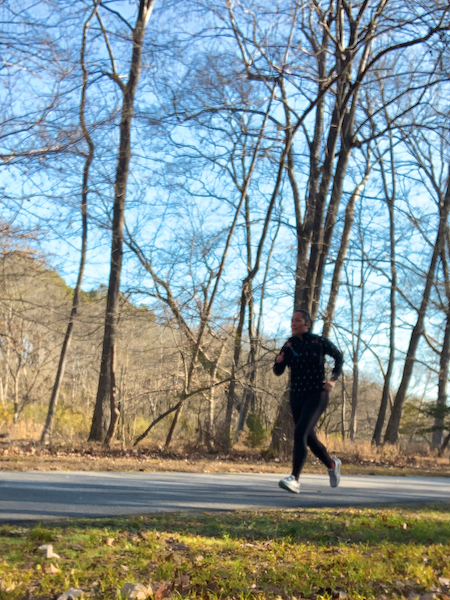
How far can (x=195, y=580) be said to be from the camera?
356 centimetres

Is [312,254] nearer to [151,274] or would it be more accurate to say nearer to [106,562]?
[151,274]

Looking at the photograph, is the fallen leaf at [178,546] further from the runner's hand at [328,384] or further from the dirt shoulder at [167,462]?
the dirt shoulder at [167,462]

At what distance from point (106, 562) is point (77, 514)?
1506mm

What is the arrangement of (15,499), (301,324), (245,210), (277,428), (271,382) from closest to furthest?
(15,499)
(301,324)
(277,428)
(271,382)
(245,210)

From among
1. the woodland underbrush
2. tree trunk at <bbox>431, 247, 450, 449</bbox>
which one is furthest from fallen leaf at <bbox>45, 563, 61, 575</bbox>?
tree trunk at <bbox>431, 247, 450, 449</bbox>

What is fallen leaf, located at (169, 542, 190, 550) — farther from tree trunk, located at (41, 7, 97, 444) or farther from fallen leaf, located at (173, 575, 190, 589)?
tree trunk, located at (41, 7, 97, 444)

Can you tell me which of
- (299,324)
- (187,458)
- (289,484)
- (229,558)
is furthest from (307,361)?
(187,458)

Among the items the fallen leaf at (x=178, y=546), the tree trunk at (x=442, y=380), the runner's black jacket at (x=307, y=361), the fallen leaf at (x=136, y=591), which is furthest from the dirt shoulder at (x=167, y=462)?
the tree trunk at (x=442, y=380)

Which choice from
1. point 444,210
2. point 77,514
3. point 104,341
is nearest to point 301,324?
point 77,514

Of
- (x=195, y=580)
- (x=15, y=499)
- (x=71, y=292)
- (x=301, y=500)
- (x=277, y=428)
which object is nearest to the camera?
(x=195, y=580)

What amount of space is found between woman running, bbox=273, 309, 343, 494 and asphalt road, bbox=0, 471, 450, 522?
2.66 feet

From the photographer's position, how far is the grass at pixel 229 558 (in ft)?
11.2

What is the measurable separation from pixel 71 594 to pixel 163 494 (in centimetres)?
359

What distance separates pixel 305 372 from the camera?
6.47 m
